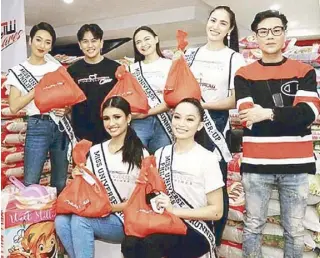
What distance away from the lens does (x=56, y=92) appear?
232 cm

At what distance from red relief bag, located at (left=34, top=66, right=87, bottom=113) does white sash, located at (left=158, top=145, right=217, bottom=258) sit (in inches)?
23.2

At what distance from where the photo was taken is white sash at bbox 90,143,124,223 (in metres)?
2.14

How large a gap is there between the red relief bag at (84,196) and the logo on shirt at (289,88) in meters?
0.87

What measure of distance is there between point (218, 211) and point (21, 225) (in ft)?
3.12

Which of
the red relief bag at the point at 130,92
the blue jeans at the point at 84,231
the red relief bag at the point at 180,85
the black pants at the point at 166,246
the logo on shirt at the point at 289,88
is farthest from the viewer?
the red relief bag at the point at 130,92

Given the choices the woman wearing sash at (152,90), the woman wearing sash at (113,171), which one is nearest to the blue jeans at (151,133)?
the woman wearing sash at (152,90)

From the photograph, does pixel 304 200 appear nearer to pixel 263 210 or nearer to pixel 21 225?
pixel 263 210

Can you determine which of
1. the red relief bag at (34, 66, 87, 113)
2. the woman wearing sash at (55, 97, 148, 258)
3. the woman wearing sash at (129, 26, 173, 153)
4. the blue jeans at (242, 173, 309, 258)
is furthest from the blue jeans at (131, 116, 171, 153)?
the blue jeans at (242, 173, 309, 258)

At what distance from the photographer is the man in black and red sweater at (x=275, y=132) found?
74.6 inches

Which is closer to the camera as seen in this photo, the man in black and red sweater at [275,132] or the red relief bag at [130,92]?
the man in black and red sweater at [275,132]

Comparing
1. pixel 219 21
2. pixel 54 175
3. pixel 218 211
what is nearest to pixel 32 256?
pixel 54 175

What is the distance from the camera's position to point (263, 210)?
197cm

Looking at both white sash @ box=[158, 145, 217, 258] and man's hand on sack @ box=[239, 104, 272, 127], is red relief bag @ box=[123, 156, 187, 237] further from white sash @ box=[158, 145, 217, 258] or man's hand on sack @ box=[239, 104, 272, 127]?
man's hand on sack @ box=[239, 104, 272, 127]

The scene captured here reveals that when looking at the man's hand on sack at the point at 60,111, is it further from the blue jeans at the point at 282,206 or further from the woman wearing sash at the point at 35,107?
the blue jeans at the point at 282,206
